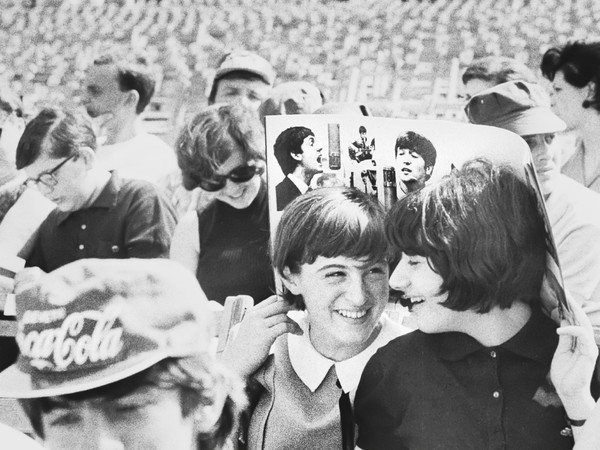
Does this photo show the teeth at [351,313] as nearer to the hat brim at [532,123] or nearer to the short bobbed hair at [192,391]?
the short bobbed hair at [192,391]

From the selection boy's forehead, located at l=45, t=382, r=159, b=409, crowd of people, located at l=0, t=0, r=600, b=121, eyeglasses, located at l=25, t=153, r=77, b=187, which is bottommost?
boy's forehead, located at l=45, t=382, r=159, b=409

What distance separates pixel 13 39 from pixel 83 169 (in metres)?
0.41

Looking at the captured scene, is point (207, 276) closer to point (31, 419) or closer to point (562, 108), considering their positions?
point (31, 419)

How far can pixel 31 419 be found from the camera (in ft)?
4.85

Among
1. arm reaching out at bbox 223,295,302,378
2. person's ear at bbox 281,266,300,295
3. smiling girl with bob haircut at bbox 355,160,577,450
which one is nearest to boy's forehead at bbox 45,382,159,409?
arm reaching out at bbox 223,295,302,378

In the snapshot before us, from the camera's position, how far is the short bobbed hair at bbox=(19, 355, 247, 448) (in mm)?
1413

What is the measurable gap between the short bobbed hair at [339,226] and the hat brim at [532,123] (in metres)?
0.32

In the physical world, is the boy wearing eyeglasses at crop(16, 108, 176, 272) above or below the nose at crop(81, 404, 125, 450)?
above

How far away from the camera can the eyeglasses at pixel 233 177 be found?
159cm

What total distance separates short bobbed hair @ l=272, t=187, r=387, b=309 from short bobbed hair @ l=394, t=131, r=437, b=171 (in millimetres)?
114

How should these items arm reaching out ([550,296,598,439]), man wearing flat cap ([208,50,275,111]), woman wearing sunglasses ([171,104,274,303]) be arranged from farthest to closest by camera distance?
man wearing flat cap ([208,50,275,111]) < woman wearing sunglasses ([171,104,274,303]) < arm reaching out ([550,296,598,439])

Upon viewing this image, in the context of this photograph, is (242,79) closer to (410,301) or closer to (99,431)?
(410,301)

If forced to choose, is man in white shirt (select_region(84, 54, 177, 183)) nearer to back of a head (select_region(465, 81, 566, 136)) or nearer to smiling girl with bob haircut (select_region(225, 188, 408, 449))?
smiling girl with bob haircut (select_region(225, 188, 408, 449))

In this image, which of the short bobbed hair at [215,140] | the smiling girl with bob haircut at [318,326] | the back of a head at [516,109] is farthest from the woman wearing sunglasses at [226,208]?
the back of a head at [516,109]
